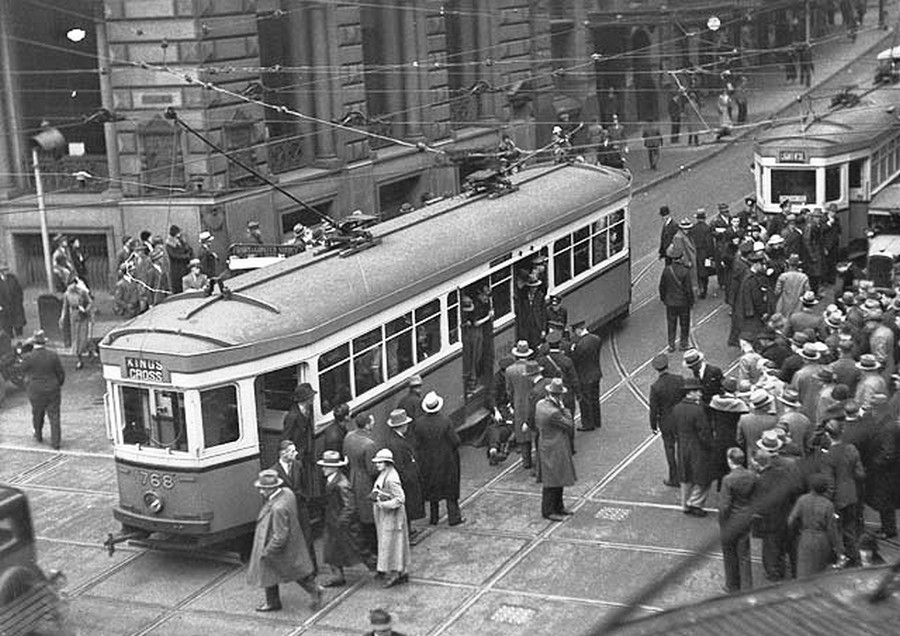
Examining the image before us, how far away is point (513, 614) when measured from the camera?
45.8ft

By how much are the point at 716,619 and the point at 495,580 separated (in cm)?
1014

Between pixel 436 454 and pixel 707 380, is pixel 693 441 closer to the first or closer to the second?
pixel 707 380

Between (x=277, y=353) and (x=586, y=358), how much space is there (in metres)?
4.77

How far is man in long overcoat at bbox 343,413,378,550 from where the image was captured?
1477 centimetres

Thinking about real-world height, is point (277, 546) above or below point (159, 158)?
below

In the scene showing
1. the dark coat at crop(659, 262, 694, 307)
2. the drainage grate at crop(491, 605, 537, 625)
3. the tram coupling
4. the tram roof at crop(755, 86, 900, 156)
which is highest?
the tram roof at crop(755, 86, 900, 156)

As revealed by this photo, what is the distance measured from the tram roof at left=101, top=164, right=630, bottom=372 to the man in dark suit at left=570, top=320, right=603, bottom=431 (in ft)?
5.16

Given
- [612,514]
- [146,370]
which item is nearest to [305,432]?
[146,370]

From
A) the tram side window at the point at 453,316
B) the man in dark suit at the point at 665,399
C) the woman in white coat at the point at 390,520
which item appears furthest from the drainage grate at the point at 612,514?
the tram side window at the point at 453,316

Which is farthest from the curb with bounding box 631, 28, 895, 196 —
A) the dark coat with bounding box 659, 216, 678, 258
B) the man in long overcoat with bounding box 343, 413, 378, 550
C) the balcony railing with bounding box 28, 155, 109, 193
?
the man in long overcoat with bounding box 343, 413, 378, 550

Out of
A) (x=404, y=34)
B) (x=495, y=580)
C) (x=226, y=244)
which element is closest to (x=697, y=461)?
(x=495, y=580)

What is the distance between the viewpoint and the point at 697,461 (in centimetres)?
1578

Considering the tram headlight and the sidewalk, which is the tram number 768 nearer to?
→ the tram headlight

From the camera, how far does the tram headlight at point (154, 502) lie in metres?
15.0
